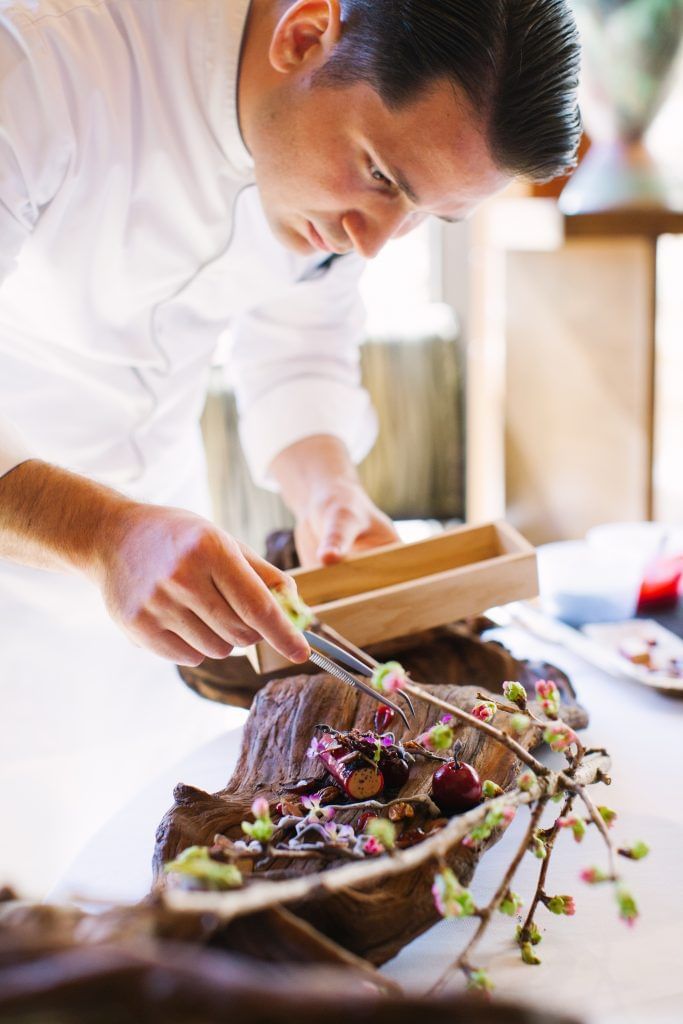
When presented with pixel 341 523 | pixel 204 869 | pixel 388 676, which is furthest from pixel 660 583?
pixel 204 869

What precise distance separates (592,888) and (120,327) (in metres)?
0.94

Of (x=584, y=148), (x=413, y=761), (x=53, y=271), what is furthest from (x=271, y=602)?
(x=584, y=148)

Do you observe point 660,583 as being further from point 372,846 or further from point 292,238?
point 372,846

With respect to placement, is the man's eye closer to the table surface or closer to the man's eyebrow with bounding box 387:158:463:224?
the man's eyebrow with bounding box 387:158:463:224

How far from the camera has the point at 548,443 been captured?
8.77 feet

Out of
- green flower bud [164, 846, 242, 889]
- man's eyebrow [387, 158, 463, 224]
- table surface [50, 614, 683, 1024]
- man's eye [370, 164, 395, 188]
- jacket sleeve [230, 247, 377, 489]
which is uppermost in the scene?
man's eye [370, 164, 395, 188]

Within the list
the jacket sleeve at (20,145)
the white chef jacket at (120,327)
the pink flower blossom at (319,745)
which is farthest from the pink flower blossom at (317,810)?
the jacket sleeve at (20,145)

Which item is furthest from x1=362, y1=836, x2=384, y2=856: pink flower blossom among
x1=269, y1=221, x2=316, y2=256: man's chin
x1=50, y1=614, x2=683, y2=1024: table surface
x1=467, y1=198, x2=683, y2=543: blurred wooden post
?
x1=467, y1=198, x2=683, y2=543: blurred wooden post

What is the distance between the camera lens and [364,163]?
1119mm

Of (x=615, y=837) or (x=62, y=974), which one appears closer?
(x=62, y=974)

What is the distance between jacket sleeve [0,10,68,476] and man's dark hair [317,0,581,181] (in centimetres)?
34

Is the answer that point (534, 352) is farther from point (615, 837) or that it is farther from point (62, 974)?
point (62, 974)

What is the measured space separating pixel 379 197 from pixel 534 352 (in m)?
1.57

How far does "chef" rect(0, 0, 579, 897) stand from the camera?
3.29 feet
